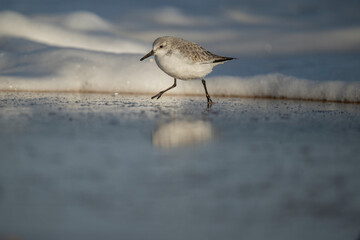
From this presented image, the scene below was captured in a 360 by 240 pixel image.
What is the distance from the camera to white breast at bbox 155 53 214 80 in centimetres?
376

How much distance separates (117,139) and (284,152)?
0.72m

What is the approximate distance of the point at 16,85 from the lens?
478cm

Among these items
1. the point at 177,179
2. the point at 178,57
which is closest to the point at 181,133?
the point at 177,179

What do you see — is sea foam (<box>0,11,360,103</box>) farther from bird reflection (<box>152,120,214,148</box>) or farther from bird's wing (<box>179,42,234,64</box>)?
bird reflection (<box>152,120,214,148</box>)

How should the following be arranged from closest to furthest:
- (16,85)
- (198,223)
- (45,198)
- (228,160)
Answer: (198,223), (45,198), (228,160), (16,85)

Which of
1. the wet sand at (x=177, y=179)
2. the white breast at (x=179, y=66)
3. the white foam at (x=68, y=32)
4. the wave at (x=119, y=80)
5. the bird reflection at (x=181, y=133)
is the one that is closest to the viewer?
the wet sand at (x=177, y=179)

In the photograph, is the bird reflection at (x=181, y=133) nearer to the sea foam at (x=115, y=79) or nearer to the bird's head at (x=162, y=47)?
the bird's head at (x=162, y=47)

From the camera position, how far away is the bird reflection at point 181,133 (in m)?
1.98

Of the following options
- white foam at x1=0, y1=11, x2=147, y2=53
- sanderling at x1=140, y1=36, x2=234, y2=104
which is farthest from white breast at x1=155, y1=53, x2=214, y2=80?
white foam at x1=0, y1=11, x2=147, y2=53

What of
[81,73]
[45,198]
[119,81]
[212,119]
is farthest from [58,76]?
[45,198]

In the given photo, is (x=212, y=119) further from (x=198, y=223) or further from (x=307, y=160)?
(x=198, y=223)

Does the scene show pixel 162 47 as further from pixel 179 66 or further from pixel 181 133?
pixel 181 133

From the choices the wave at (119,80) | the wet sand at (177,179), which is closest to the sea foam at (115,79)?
the wave at (119,80)

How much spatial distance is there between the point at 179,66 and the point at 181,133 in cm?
164
